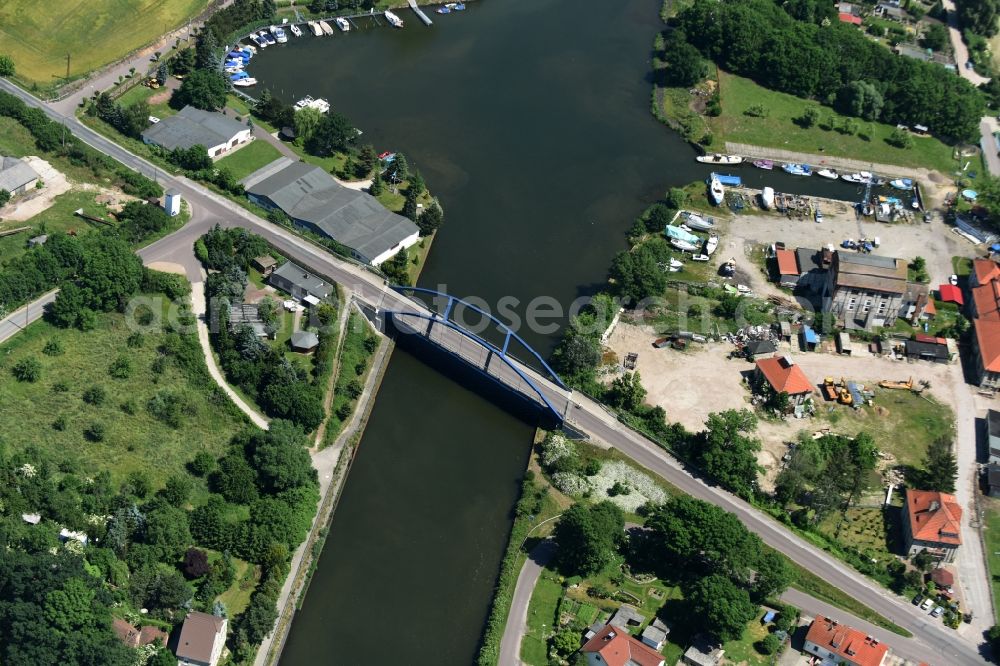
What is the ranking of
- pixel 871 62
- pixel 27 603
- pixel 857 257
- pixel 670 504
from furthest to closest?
pixel 871 62 → pixel 857 257 → pixel 670 504 → pixel 27 603

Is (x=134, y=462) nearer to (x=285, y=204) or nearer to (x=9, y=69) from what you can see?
(x=285, y=204)

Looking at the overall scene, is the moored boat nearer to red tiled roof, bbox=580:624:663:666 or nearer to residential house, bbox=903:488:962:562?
residential house, bbox=903:488:962:562

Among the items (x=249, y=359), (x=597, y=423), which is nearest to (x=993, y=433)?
(x=597, y=423)

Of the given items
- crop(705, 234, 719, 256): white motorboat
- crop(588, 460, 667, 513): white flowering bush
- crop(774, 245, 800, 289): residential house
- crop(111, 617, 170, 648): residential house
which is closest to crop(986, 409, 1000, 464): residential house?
crop(774, 245, 800, 289): residential house

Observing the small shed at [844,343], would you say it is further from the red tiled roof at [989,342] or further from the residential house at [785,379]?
the red tiled roof at [989,342]

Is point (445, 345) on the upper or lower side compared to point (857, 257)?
lower

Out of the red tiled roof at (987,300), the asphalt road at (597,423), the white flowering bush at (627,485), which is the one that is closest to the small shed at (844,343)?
the red tiled roof at (987,300)

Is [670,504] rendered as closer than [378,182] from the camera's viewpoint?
Yes

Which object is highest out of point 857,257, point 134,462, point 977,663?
point 857,257

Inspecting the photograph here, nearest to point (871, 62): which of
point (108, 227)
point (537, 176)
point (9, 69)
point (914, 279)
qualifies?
point (914, 279)
